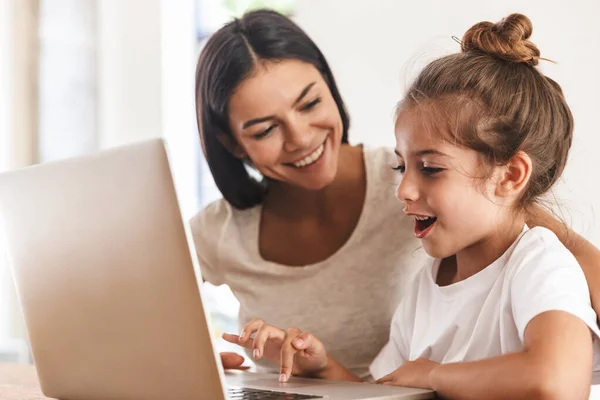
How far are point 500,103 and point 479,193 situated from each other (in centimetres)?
13

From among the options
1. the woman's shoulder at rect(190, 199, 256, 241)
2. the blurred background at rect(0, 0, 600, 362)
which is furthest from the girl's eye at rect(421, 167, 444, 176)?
the blurred background at rect(0, 0, 600, 362)

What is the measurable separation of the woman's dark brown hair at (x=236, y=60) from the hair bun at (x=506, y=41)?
1.40ft

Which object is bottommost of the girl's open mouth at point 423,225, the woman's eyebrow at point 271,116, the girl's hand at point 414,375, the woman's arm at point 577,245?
the girl's hand at point 414,375

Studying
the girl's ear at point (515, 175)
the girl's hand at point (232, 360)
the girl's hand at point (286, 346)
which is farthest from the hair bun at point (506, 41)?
the girl's hand at point (232, 360)

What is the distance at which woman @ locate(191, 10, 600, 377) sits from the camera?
62.5 inches

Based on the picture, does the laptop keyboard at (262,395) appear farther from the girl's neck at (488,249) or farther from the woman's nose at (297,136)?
the woman's nose at (297,136)

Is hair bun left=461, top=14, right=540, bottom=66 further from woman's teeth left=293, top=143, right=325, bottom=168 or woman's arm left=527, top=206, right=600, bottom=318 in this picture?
woman's teeth left=293, top=143, right=325, bottom=168

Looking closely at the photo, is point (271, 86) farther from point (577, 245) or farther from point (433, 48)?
point (433, 48)

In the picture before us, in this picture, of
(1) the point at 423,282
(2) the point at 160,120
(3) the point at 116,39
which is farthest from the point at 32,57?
(1) the point at 423,282

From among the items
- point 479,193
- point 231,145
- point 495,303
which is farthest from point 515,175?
point 231,145

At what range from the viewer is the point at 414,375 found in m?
1.10

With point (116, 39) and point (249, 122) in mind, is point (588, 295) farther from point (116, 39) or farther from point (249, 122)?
point (116, 39)

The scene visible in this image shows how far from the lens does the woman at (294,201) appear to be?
5.21 ft

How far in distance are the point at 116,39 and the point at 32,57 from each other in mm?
325
